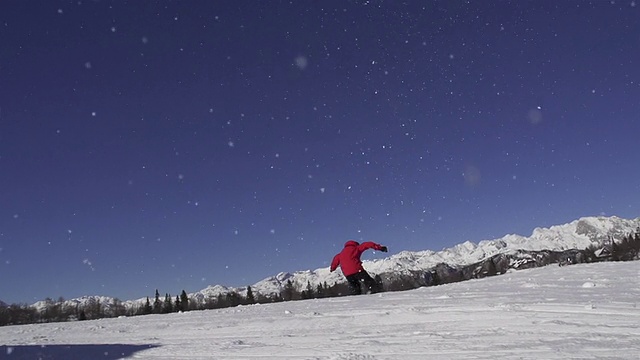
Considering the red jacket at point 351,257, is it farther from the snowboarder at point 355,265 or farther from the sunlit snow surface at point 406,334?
the sunlit snow surface at point 406,334

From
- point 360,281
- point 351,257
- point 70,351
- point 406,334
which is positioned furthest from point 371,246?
point 70,351

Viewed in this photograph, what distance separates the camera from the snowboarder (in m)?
13.3

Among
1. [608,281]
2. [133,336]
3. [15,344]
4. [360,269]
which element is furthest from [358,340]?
[360,269]

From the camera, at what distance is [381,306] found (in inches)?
279

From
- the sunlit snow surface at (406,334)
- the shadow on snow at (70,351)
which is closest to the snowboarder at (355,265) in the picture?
the sunlit snow surface at (406,334)

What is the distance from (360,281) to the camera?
1351 cm

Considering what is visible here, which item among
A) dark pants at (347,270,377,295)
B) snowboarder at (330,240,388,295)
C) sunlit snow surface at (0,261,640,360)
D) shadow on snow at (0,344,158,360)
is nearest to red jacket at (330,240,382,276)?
snowboarder at (330,240,388,295)

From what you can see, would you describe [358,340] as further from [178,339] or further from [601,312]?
[601,312]

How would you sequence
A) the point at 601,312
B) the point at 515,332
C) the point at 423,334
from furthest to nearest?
the point at 601,312 < the point at 423,334 < the point at 515,332

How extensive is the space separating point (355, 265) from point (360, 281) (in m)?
0.49

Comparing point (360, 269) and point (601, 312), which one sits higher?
point (360, 269)

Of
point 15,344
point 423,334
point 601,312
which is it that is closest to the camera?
point 423,334

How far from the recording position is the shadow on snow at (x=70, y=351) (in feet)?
15.4

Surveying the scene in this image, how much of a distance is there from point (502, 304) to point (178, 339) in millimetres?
4128
